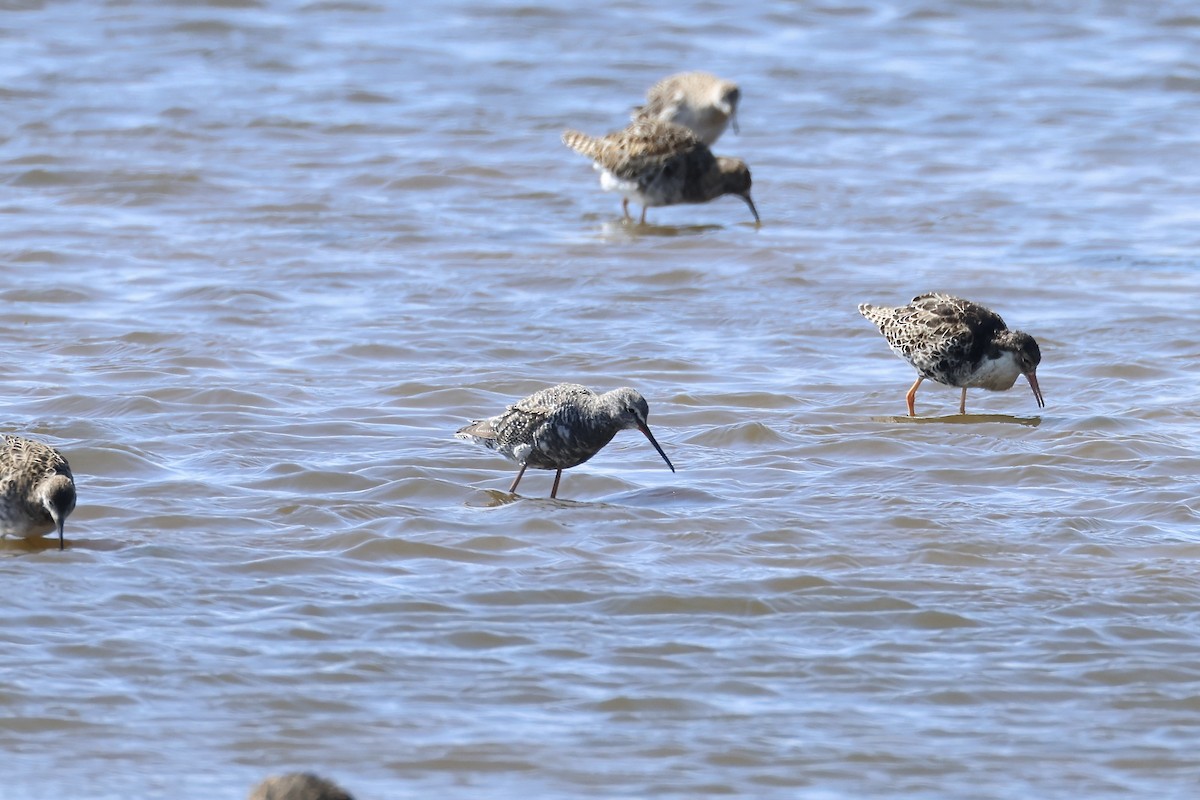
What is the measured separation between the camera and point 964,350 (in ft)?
35.3

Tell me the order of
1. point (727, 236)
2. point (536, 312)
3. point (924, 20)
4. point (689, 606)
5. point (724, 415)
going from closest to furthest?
point (689, 606)
point (724, 415)
point (536, 312)
point (727, 236)
point (924, 20)

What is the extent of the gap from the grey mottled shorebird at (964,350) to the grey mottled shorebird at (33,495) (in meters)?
4.84

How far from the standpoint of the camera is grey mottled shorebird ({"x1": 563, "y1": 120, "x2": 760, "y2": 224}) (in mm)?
16094

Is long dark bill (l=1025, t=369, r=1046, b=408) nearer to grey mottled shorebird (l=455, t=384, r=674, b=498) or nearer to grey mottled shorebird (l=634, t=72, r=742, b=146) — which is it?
grey mottled shorebird (l=455, t=384, r=674, b=498)

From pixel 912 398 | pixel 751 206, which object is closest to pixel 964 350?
pixel 912 398

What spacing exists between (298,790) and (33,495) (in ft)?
12.0

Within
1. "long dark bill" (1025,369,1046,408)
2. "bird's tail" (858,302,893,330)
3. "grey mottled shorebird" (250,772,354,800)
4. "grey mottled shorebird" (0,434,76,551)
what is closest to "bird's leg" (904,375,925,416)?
"bird's tail" (858,302,893,330)

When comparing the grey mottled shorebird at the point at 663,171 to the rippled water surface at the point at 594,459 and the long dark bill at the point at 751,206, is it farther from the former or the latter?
the rippled water surface at the point at 594,459

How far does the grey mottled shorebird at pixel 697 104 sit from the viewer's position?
18188 millimetres

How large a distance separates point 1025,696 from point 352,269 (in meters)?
8.07

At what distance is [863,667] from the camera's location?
6.89 metres

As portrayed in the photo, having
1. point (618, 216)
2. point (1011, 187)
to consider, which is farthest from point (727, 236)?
point (1011, 187)

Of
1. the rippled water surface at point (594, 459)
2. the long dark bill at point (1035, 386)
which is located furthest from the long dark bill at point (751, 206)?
the long dark bill at point (1035, 386)

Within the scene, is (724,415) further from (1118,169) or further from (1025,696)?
(1118,169)
